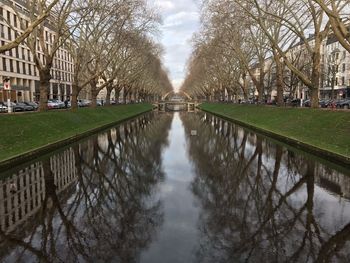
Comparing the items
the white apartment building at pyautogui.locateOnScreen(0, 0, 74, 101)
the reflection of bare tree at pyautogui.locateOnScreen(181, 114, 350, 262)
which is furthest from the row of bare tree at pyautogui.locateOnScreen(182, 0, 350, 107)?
the white apartment building at pyautogui.locateOnScreen(0, 0, 74, 101)

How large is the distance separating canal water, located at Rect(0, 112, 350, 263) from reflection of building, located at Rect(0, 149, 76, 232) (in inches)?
1.1

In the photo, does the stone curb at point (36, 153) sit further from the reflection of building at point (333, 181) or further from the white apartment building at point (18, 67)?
the white apartment building at point (18, 67)

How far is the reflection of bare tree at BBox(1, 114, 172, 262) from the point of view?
631cm

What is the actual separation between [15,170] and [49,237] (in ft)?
23.5

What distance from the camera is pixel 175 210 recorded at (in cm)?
875

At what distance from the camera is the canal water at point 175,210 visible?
20.7ft

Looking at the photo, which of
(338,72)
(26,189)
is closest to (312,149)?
(26,189)

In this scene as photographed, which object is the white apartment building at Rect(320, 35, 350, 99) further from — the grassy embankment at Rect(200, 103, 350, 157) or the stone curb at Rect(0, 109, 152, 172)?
the stone curb at Rect(0, 109, 152, 172)

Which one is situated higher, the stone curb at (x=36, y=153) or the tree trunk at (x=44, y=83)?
the tree trunk at (x=44, y=83)

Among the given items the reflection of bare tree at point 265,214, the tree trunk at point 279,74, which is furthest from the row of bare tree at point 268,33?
the reflection of bare tree at point 265,214

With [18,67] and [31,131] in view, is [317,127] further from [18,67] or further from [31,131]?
[18,67]

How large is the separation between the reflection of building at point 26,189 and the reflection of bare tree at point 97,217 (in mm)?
201

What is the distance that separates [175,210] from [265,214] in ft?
6.84

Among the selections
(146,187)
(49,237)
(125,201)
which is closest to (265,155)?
(146,187)
